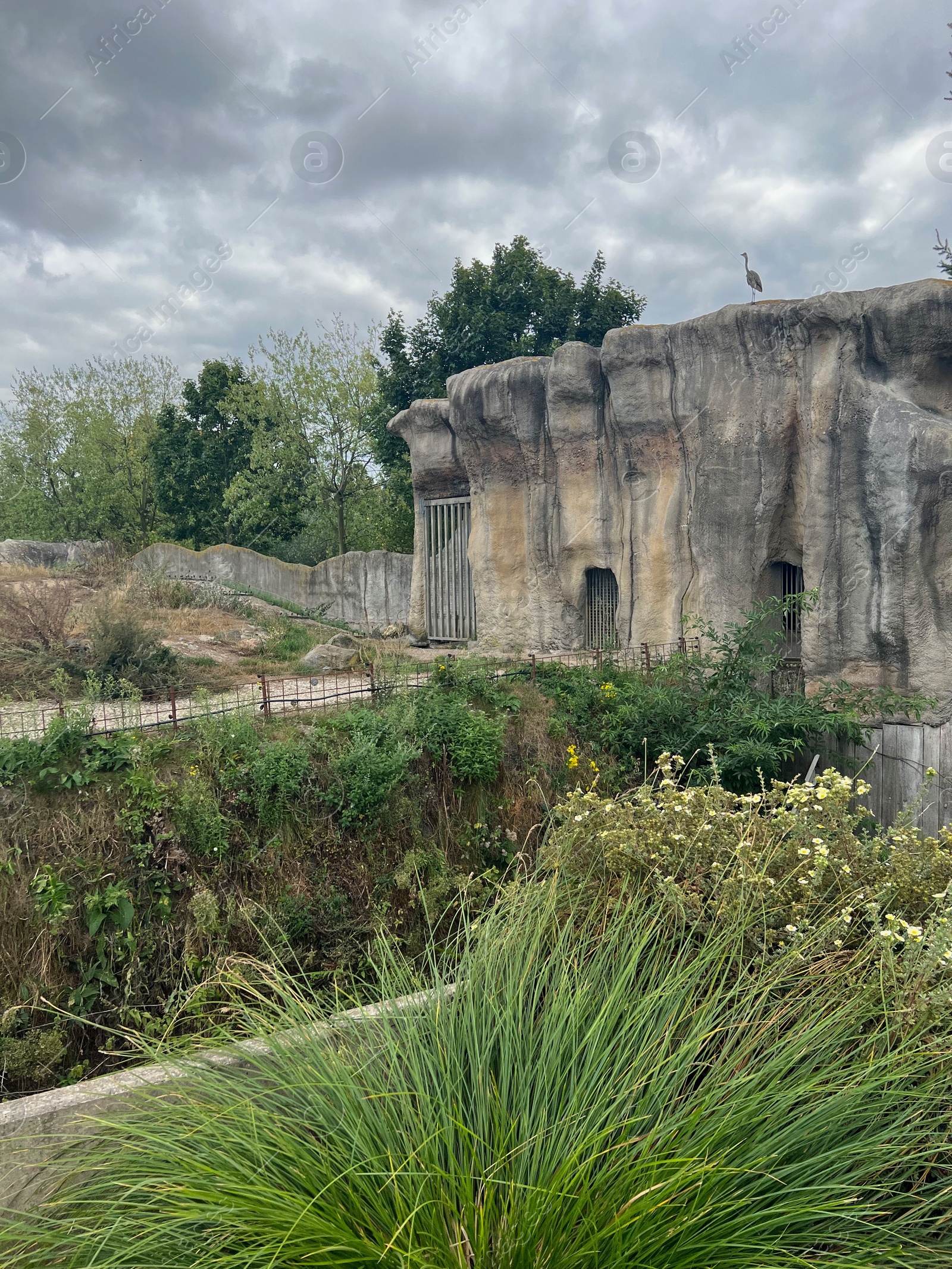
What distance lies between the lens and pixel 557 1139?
1.97m

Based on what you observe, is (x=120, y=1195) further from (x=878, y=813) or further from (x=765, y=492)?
(x=765, y=492)

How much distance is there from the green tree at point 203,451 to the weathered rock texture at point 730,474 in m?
12.9

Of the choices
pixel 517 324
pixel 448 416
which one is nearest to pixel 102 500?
pixel 517 324

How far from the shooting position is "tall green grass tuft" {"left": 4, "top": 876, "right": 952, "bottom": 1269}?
178 centimetres

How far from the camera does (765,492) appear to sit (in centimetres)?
1116

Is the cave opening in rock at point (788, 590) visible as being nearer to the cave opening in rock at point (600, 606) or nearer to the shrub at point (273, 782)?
the cave opening in rock at point (600, 606)

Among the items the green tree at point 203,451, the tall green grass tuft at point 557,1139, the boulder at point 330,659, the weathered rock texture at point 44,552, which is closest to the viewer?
the tall green grass tuft at point 557,1139

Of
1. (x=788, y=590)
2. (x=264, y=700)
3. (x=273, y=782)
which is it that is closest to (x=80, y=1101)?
(x=273, y=782)

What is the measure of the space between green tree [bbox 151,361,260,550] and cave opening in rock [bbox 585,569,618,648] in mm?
15888

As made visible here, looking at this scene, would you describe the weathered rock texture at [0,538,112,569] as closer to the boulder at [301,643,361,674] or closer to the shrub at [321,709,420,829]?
the boulder at [301,643,361,674]

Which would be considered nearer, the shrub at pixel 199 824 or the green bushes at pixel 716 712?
the shrub at pixel 199 824

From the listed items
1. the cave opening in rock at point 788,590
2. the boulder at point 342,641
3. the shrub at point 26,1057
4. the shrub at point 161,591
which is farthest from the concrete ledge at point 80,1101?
the shrub at point 161,591

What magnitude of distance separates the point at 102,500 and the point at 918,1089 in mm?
31951

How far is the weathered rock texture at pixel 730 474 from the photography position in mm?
9859
